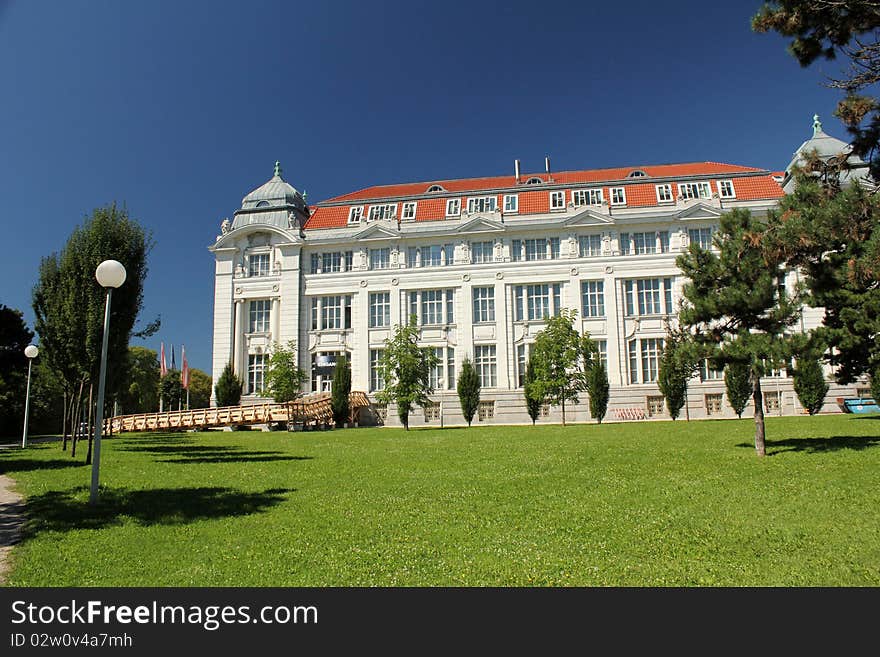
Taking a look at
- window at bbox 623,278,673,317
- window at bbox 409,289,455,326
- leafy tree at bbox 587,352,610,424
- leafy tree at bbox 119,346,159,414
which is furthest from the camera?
leafy tree at bbox 119,346,159,414

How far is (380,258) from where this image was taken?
1761 inches

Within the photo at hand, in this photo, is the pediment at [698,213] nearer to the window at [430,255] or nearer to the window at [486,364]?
the window at [486,364]

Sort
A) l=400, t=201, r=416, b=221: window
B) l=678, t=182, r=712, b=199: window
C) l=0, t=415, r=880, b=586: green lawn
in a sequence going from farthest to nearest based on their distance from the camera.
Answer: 1. l=400, t=201, r=416, b=221: window
2. l=678, t=182, r=712, b=199: window
3. l=0, t=415, r=880, b=586: green lawn

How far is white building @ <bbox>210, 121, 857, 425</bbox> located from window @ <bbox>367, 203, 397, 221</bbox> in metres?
0.11

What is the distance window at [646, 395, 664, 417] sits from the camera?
3944 centimetres

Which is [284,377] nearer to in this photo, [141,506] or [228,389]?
[228,389]

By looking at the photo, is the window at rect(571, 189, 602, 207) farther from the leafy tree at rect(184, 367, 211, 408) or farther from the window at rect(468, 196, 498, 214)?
the leafy tree at rect(184, 367, 211, 408)

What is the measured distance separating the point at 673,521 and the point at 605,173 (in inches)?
1765

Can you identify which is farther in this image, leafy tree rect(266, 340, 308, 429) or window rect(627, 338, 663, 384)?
window rect(627, 338, 663, 384)

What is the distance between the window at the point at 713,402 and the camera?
38.7m

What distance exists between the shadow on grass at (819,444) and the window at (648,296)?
23.8 m

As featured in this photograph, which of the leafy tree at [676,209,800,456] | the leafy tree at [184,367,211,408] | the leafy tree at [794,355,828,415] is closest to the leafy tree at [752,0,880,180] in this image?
the leafy tree at [676,209,800,456]
